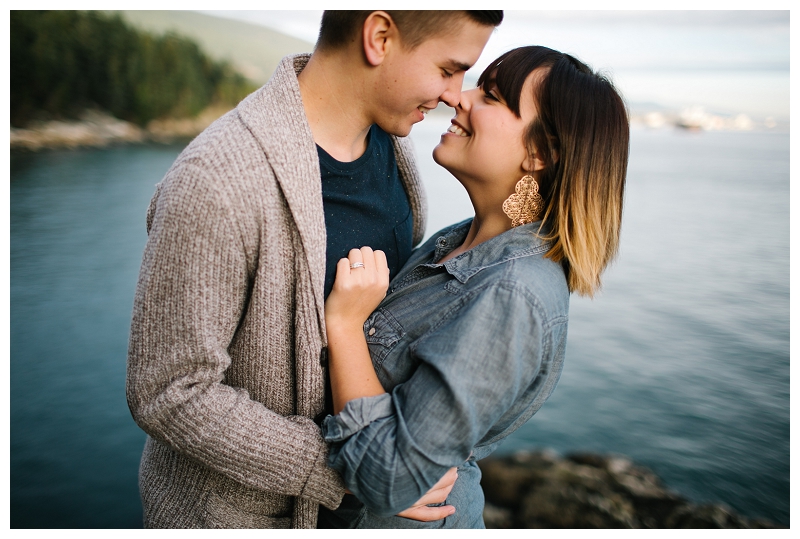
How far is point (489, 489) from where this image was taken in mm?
3205

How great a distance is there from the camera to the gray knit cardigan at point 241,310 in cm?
93

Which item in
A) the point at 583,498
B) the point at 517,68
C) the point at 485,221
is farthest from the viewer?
the point at 583,498

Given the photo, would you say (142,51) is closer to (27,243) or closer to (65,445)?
(27,243)

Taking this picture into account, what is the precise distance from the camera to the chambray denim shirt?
0.95 metres

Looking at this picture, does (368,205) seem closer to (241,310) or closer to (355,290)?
(355,290)

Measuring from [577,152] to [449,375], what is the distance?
57cm

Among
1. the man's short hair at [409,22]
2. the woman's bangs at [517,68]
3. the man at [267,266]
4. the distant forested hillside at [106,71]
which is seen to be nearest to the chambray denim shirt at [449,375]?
the man at [267,266]

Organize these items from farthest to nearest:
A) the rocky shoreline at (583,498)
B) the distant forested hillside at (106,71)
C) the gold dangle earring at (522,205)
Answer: the distant forested hillside at (106,71)
the rocky shoreline at (583,498)
the gold dangle earring at (522,205)

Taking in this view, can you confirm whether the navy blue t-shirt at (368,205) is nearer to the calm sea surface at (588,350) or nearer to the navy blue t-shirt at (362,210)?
the navy blue t-shirt at (362,210)

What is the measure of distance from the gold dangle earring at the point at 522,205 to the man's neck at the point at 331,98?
1.26ft

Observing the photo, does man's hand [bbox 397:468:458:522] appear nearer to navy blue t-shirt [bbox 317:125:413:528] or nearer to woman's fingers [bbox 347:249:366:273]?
navy blue t-shirt [bbox 317:125:413:528]

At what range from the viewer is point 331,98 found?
1.16 meters

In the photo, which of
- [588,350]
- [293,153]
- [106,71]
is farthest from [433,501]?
[106,71]
